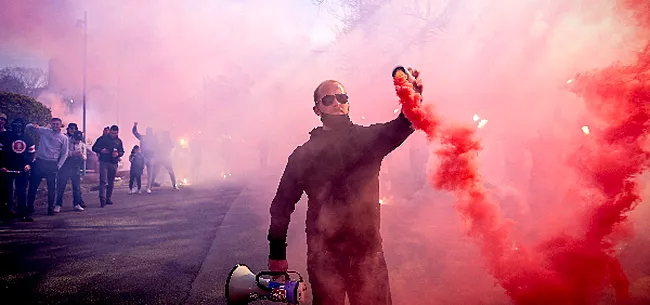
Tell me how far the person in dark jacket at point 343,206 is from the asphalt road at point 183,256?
1.78 meters

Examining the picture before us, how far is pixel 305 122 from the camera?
2505 centimetres

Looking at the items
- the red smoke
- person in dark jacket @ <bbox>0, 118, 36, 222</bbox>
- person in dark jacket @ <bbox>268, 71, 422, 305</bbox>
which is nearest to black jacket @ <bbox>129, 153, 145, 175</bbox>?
person in dark jacket @ <bbox>0, 118, 36, 222</bbox>

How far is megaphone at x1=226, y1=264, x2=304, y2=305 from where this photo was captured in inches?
86.6

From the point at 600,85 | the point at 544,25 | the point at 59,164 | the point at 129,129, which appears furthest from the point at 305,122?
the point at 129,129

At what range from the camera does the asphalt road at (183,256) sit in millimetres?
3871

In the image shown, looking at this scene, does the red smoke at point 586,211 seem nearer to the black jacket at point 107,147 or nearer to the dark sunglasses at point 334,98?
the dark sunglasses at point 334,98

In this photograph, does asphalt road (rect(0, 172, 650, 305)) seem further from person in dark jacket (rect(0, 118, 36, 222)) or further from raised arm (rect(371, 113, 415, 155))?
raised arm (rect(371, 113, 415, 155))

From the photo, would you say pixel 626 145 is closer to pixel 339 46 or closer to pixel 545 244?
pixel 545 244

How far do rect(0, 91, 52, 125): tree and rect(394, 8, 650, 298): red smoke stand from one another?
1616 centimetres

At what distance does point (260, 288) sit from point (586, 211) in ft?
10.4

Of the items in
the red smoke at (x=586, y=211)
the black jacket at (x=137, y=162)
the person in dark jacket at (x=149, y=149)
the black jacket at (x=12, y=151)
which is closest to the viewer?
the red smoke at (x=586, y=211)

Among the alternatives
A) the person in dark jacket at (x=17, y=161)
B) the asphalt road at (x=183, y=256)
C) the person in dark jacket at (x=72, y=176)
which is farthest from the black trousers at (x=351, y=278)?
the person in dark jacket at (x=72, y=176)

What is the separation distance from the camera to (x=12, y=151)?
7258 mm

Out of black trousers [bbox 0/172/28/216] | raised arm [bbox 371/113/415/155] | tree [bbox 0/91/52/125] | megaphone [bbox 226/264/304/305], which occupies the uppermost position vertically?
tree [bbox 0/91/52/125]
